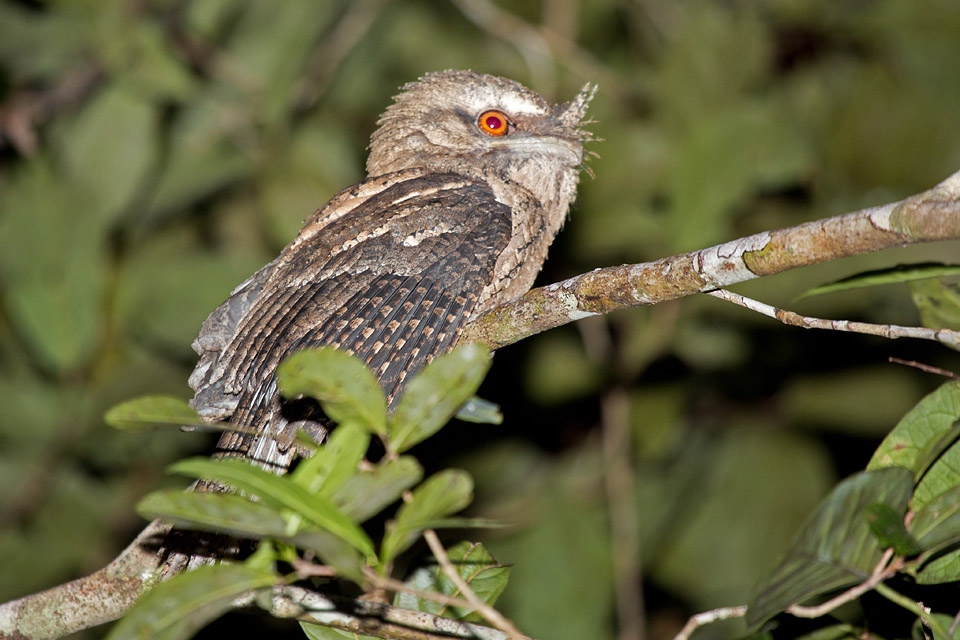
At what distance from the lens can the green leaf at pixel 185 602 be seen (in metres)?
1.50

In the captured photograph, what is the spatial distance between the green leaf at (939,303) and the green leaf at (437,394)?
4.30 ft

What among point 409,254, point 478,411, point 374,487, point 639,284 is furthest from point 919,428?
point 409,254

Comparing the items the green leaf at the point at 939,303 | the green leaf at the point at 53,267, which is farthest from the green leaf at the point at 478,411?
the green leaf at the point at 53,267

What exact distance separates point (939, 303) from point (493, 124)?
172cm

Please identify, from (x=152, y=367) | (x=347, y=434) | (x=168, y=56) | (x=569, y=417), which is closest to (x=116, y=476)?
(x=152, y=367)

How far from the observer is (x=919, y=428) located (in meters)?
2.07

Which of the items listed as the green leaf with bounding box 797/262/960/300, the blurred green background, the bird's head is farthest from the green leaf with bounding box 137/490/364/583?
the blurred green background

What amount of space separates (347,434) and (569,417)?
3856mm

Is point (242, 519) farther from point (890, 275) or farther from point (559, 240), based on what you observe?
point (559, 240)

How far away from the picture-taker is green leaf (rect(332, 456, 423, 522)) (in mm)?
1542

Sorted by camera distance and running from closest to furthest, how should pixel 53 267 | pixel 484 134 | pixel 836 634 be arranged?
pixel 836 634 → pixel 484 134 → pixel 53 267

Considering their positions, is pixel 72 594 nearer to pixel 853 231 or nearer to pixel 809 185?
pixel 853 231

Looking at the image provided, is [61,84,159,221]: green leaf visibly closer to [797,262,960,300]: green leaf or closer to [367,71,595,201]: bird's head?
[367,71,595,201]: bird's head

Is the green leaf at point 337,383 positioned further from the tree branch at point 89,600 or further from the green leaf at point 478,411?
the tree branch at point 89,600
